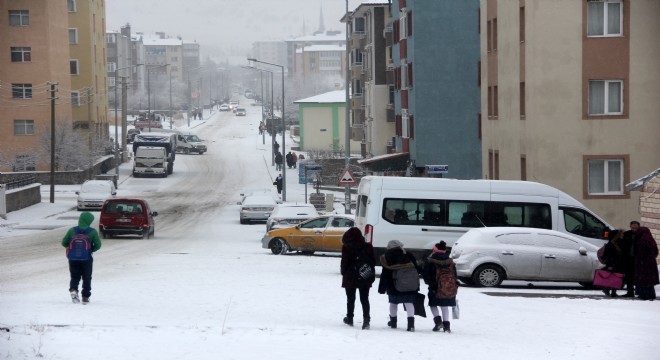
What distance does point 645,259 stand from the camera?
811 inches

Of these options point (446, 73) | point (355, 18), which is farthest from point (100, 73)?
point (446, 73)

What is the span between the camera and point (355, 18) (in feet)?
279

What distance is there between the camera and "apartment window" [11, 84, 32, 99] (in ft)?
255

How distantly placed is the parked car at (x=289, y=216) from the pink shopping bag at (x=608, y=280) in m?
15.2

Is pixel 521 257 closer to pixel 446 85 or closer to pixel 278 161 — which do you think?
pixel 446 85

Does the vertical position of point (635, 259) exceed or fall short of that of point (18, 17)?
it falls short

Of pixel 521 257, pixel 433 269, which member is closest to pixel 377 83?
pixel 521 257

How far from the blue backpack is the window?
2211 cm

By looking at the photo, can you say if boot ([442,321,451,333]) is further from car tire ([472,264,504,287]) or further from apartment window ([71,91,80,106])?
apartment window ([71,91,80,106])

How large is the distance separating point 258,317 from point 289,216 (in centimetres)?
1996

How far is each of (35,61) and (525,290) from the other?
61.5 metres

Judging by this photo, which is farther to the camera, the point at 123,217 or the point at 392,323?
the point at 123,217

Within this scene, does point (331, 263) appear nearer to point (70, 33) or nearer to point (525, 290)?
point (525, 290)

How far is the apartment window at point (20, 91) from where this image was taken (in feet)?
255
